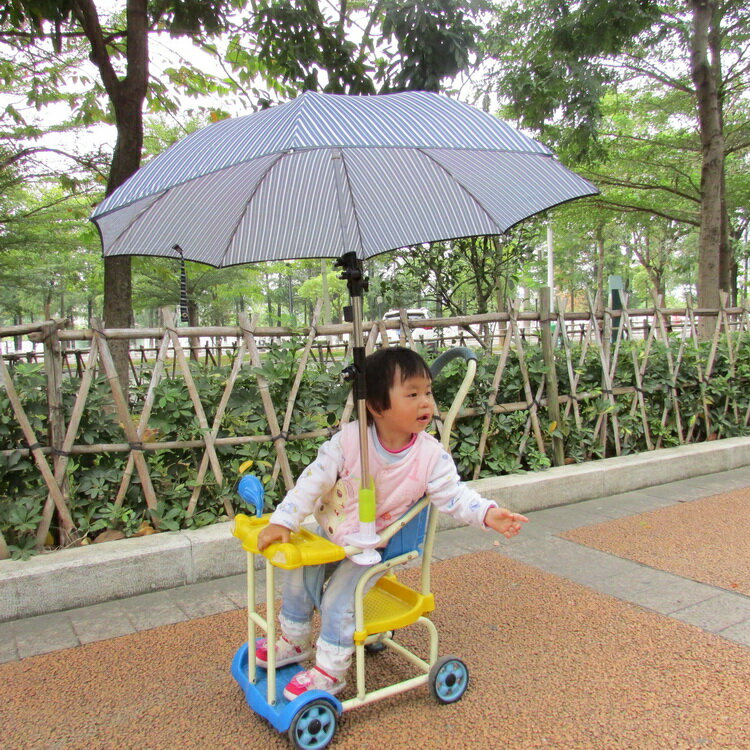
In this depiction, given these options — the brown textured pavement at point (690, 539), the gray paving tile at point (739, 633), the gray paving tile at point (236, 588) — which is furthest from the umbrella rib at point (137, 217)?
the brown textured pavement at point (690, 539)

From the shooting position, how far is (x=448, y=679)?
7.41ft

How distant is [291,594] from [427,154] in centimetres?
175

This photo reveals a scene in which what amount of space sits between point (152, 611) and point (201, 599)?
24 centimetres

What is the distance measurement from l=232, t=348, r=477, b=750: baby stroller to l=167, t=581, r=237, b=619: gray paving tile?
0.86 meters

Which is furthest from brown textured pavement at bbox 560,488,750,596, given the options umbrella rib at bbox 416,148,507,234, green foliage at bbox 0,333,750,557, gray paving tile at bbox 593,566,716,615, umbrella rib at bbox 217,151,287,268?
umbrella rib at bbox 217,151,287,268

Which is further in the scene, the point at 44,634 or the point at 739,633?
the point at 44,634

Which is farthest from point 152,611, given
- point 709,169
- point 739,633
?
point 709,169

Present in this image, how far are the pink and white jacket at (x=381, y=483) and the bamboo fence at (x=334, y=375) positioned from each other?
1.64m

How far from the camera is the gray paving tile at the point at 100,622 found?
2.87 m

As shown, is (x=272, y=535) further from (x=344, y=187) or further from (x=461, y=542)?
(x=461, y=542)

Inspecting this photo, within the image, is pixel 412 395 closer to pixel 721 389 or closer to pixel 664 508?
pixel 664 508

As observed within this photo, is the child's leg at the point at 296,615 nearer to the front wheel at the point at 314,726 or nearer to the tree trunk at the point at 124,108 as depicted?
the front wheel at the point at 314,726

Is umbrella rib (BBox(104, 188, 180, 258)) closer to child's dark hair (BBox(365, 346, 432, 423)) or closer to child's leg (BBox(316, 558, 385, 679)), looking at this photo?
child's dark hair (BBox(365, 346, 432, 423))

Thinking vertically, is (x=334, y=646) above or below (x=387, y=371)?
below
